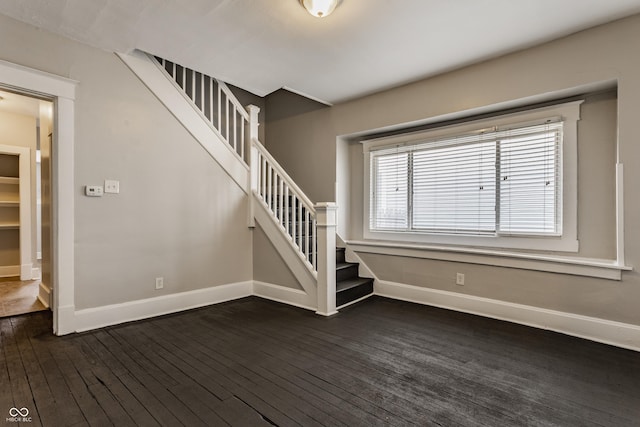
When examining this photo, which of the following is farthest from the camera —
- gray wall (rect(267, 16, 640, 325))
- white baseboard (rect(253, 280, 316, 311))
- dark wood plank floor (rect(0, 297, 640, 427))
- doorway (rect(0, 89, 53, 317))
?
doorway (rect(0, 89, 53, 317))

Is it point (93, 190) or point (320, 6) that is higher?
point (320, 6)

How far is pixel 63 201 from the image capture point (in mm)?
2770

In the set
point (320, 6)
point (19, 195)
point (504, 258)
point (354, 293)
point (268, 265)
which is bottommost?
point (354, 293)

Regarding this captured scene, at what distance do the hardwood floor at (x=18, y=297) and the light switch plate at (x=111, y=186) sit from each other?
1698mm

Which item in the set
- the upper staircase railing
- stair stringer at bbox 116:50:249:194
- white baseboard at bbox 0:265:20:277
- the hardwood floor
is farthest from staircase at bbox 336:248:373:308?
white baseboard at bbox 0:265:20:277

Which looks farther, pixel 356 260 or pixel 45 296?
pixel 356 260

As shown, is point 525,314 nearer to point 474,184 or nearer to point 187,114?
point 474,184

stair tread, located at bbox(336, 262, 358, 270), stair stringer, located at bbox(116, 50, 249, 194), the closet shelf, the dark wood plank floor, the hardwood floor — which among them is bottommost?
the dark wood plank floor

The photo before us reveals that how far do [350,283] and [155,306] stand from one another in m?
2.18

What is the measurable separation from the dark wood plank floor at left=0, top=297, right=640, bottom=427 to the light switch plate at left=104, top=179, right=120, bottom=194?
1270mm

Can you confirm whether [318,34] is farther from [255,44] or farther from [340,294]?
[340,294]

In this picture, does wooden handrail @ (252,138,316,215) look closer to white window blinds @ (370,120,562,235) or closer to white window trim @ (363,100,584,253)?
white window blinds @ (370,120,562,235)

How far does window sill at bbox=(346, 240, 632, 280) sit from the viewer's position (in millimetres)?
2689

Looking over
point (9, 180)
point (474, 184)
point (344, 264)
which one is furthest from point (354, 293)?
point (9, 180)
